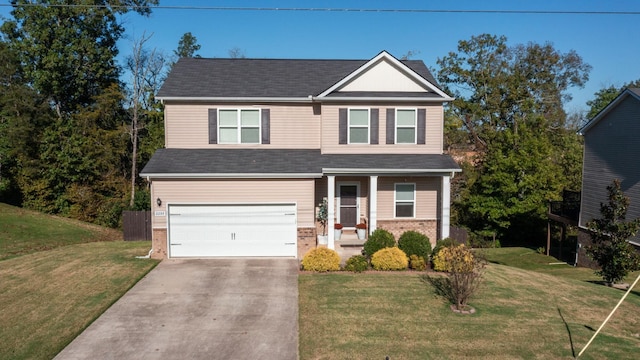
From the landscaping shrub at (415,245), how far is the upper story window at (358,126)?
486cm

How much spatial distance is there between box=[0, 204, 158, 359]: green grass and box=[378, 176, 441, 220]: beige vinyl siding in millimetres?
9711

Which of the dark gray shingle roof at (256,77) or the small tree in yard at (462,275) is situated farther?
the dark gray shingle roof at (256,77)

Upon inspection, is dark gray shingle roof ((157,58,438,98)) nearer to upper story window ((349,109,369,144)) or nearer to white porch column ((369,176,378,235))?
upper story window ((349,109,369,144))

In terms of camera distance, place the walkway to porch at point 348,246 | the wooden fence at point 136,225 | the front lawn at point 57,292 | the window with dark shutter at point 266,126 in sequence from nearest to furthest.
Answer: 1. the front lawn at point 57,292
2. the walkway to porch at point 348,246
3. the window with dark shutter at point 266,126
4. the wooden fence at point 136,225

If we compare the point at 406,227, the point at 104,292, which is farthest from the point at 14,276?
the point at 406,227

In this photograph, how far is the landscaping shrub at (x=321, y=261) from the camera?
16.3m

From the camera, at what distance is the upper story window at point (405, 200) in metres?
20.3

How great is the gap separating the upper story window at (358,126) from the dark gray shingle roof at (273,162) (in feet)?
2.38

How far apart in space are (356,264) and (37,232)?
19.8m

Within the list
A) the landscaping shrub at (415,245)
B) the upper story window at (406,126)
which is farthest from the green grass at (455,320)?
the upper story window at (406,126)

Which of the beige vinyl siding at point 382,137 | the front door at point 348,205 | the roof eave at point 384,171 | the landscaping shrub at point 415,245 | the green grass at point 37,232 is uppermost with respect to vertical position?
the beige vinyl siding at point 382,137

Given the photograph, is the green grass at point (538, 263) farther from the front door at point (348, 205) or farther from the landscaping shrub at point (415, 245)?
the front door at point (348, 205)

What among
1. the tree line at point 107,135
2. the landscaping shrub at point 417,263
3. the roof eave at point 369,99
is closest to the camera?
the landscaping shrub at point 417,263

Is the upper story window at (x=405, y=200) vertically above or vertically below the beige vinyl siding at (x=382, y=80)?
below
